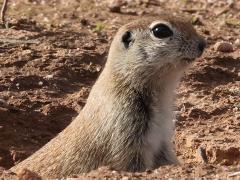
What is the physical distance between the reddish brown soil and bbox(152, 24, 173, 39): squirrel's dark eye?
103 cm

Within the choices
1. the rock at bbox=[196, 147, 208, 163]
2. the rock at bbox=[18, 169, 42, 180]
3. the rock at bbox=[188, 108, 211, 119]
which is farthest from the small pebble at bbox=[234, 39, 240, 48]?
the rock at bbox=[18, 169, 42, 180]

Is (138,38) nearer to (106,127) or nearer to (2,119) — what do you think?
(106,127)

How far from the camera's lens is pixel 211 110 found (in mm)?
6883

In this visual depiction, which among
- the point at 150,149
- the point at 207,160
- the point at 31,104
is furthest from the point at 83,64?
the point at 150,149

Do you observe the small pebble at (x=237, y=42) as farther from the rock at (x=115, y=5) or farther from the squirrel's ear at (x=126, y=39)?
the squirrel's ear at (x=126, y=39)

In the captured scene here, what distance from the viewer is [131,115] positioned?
5.09 meters

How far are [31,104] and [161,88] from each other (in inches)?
84.4

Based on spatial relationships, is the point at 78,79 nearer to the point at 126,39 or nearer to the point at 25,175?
the point at 126,39

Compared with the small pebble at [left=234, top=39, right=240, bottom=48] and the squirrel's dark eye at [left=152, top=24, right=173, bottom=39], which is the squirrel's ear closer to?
the squirrel's dark eye at [left=152, top=24, right=173, bottom=39]

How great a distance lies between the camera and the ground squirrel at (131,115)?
5.09 m

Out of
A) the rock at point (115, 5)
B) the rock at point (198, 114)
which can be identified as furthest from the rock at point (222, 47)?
the rock at point (115, 5)

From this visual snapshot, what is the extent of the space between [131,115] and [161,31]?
2.38ft

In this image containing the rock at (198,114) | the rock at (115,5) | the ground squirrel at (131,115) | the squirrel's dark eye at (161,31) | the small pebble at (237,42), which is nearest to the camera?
the ground squirrel at (131,115)

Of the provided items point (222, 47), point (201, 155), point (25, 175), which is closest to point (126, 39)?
point (201, 155)
